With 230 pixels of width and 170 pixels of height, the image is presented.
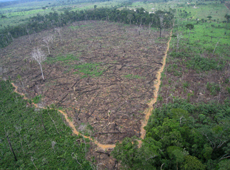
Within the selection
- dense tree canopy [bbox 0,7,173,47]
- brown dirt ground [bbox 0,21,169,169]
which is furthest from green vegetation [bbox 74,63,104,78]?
dense tree canopy [bbox 0,7,173,47]

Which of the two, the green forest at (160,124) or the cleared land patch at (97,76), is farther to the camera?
the cleared land patch at (97,76)

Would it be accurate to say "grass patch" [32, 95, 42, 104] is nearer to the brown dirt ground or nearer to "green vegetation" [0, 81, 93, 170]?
the brown dirt ground

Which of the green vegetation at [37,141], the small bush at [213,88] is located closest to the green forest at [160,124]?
the green vegetation at [37,141]

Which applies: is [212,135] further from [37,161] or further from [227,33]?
[227,33]

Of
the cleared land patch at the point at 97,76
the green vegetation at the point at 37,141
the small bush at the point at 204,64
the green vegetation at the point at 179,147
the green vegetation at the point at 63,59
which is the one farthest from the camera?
the green vegetation at the point at 63,59

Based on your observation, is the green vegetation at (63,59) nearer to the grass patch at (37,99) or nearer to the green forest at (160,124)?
the green forest at (160,124)

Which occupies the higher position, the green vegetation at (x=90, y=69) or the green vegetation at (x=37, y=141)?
the green vegetation at (x=90, y=69)
